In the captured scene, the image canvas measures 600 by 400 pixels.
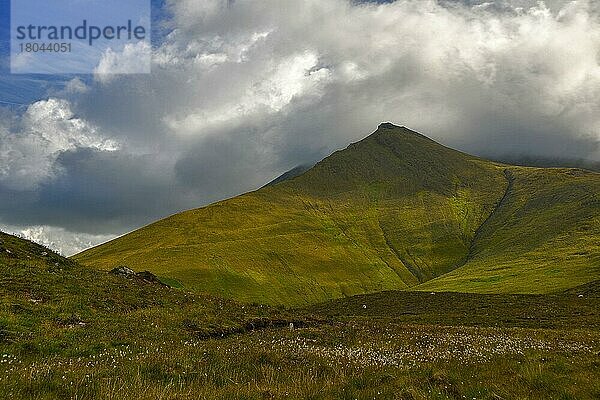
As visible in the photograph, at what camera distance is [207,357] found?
14.6 m

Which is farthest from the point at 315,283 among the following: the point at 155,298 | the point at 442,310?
the point at 155,298

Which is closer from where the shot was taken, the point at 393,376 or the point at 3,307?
the point at 393,376

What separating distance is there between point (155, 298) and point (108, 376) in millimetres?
20886

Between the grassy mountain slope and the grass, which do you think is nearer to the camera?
the grass

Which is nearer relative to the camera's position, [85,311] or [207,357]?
[207,357]

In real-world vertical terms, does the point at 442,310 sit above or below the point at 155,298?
below

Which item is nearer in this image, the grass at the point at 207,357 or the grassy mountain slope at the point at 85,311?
the grass at the point at 207,357

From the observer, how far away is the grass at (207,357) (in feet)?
33.8

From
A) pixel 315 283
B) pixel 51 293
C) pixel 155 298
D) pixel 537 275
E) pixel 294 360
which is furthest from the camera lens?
pixel 315 283

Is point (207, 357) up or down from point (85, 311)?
down

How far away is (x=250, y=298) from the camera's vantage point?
142500 millimetres

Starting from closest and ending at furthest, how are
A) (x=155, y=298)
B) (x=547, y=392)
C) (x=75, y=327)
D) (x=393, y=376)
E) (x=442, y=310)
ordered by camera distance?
(x=547, y=392) < (x=393, y=376) < (x=75, y=327) < (x=155, y=298) < (x=442, y=310)

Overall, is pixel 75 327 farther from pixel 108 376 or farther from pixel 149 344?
pixel 108 376

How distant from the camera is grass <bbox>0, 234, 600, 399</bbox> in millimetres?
10289
